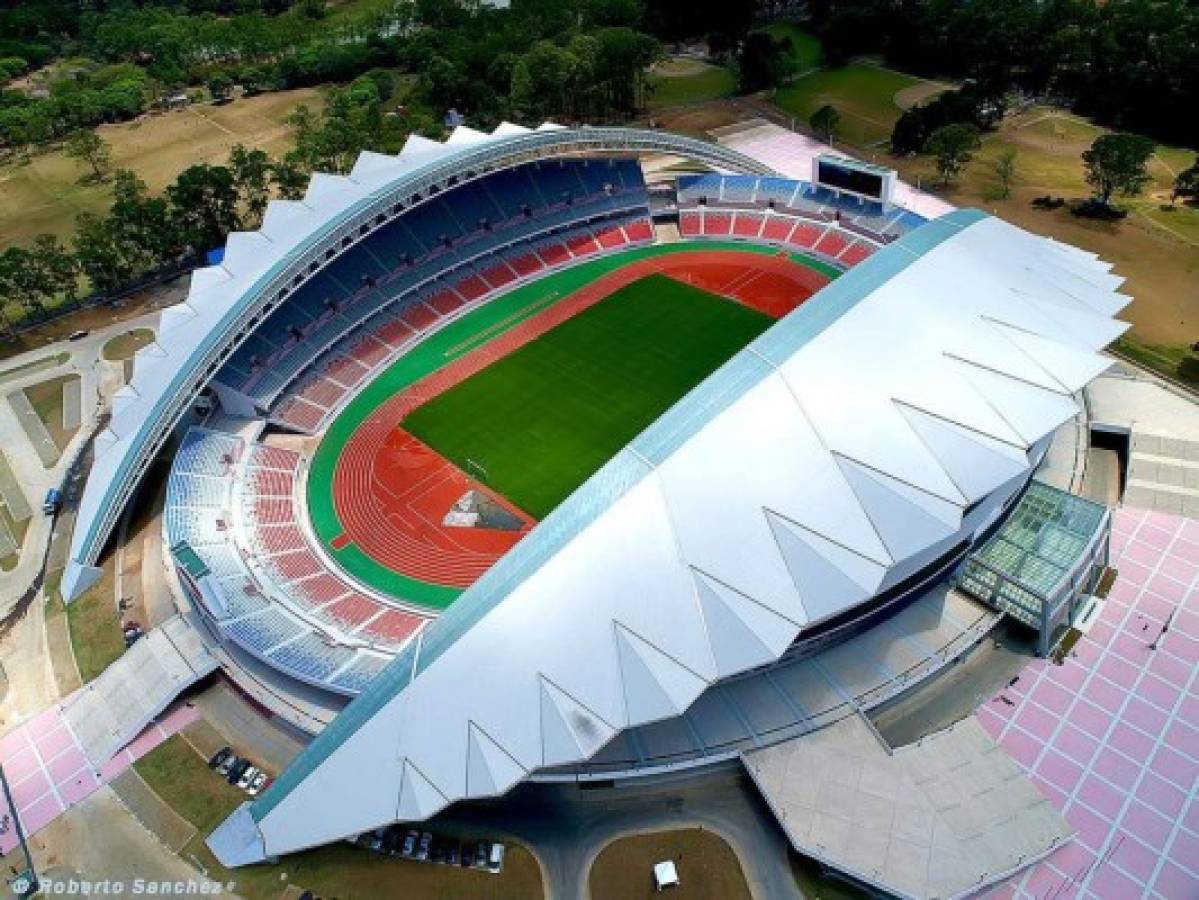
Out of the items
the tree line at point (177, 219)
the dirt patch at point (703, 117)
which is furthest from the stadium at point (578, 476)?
the dirt patch at point (703, 117)

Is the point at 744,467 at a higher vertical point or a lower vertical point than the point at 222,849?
higher

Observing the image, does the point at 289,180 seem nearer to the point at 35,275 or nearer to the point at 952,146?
the point at 35,275

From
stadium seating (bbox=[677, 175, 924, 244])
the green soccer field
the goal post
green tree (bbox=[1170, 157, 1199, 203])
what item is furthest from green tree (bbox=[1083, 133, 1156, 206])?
the goal post

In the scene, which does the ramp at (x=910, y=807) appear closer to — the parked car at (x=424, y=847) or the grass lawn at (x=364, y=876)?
the grass lawn at (x=364, y=876)

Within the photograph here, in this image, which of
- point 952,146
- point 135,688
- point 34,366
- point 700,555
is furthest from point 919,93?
point 135,688

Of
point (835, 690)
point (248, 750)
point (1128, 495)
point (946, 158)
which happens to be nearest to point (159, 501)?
point (248, 750)

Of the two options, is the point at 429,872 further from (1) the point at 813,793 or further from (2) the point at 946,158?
(2) the point at 946,158

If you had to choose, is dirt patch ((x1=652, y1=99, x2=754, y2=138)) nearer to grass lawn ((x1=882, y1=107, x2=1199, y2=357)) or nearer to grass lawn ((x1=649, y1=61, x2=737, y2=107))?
grass lawn ((x1=649, y1=61, x2=737, y2=107))
